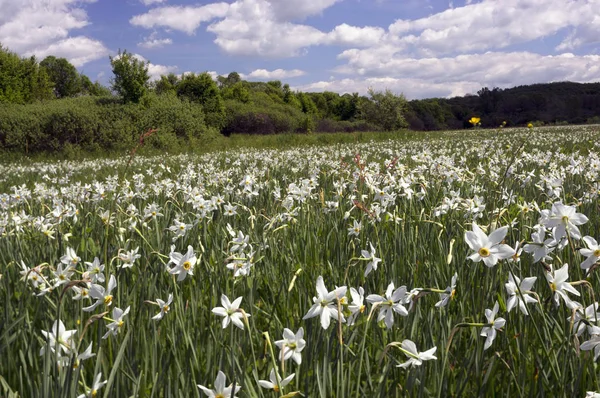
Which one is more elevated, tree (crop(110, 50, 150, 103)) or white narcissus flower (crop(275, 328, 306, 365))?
tree (crop(110, 50, 150, 103))

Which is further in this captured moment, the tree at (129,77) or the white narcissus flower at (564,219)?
the tree at (129,77)

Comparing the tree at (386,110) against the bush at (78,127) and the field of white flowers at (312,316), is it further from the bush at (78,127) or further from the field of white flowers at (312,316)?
the field of white flowers at (312,316)

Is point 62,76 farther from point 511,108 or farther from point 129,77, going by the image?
point 511,108

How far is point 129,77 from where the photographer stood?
87.4 ft

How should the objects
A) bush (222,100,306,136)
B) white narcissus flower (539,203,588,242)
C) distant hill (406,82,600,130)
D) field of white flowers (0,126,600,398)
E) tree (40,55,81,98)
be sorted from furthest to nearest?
tree (40,55,81,98) → distant hill (406,82,600,130) → bush (222,100,306,136) → white narcissus flower (539,203,588,242) → field of white flowers (0,126,600,398)

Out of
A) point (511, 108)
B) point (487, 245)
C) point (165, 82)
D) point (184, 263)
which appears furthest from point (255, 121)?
point (511, 108)

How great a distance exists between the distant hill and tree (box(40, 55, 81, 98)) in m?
55.0

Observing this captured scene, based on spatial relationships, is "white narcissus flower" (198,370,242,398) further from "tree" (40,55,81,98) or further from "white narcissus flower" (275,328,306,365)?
"tree" (40,55,81,98)

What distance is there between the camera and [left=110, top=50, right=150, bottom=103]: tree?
26.7m

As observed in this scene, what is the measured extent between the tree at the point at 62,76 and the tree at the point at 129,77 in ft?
184

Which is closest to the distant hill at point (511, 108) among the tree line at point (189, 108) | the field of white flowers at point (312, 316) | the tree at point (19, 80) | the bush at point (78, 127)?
the tree line at point (189, 108)

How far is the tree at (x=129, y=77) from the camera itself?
1049 inches

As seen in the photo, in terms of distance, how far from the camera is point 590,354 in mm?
1689

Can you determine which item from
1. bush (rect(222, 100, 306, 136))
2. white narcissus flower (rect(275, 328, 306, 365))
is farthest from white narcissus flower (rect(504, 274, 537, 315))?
bush (rect(222, 100, 306, 136))
